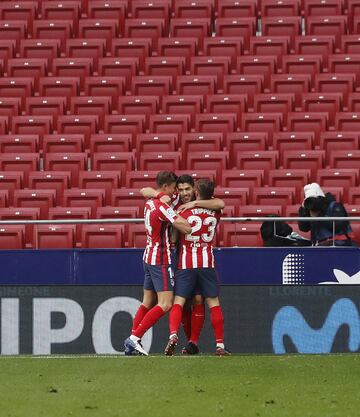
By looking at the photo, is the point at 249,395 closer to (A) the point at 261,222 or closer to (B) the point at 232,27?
(A) the point at 261,222

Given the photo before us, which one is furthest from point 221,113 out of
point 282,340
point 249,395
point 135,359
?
point 249,395

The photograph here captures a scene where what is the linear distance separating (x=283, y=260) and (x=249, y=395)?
5.62 m

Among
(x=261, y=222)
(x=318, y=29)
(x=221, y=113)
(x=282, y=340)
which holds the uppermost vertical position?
(x=318, y=29)

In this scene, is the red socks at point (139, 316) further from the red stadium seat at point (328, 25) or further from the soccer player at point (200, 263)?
the red stadium seat at point (328, 25)

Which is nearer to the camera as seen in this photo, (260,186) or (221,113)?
(260,186)

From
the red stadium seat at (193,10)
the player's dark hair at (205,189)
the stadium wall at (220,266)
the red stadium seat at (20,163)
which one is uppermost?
the red stadium seat at (193,10)

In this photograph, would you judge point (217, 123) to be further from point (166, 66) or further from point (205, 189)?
point (205, 189)

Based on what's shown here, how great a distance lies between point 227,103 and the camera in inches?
698

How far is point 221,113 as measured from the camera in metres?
17.6

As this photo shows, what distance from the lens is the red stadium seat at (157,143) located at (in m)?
17.0

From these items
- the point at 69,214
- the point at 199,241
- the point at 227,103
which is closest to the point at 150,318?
the point at 199,241

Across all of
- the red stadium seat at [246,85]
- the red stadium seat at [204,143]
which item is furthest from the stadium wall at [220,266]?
the red stadium seat at [246,85]

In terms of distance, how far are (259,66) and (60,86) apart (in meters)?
2.99

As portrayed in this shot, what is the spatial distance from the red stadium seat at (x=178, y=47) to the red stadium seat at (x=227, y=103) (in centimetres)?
146
